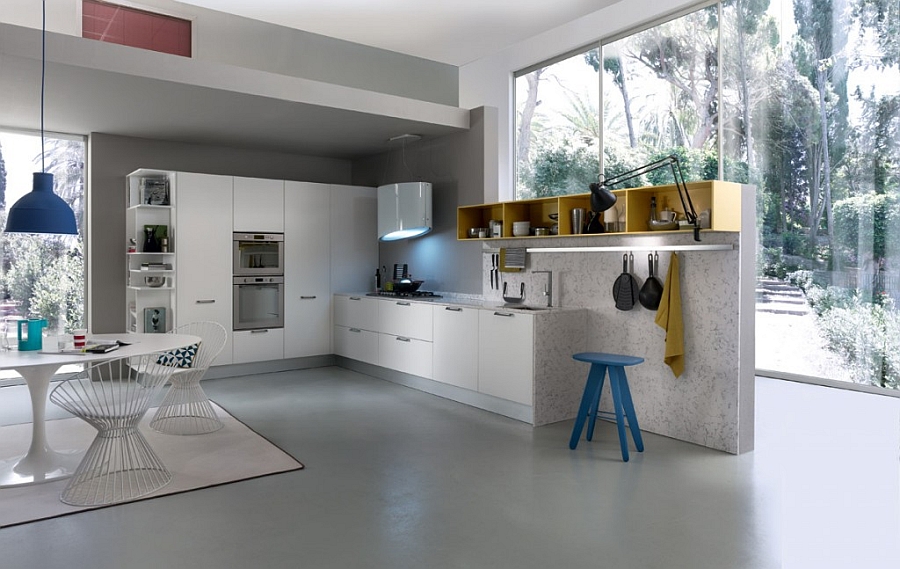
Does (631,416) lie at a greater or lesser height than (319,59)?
lesser

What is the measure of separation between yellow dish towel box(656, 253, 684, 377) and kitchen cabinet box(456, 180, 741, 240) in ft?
1.07

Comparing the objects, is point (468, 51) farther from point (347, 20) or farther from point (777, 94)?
point (777, 94)

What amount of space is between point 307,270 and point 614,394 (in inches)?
162

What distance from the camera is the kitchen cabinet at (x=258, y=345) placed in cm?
654

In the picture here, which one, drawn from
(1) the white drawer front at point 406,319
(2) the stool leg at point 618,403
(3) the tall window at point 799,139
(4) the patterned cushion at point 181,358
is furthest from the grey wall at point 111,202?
(2) the stool leg at point 618,403

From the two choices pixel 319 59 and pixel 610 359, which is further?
pixel 319 59

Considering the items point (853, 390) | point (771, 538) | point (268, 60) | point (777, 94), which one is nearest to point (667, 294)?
point (771, 538)

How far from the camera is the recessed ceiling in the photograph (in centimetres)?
555

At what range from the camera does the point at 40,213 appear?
3.71 m

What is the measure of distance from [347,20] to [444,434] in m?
3.93

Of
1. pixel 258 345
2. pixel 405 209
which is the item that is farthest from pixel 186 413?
pixel 405 209

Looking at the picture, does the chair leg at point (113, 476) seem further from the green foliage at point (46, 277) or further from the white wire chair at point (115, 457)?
the green foliage at point (46, 277)

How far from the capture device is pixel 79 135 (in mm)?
6516

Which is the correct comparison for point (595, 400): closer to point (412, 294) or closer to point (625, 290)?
point (625, 290)
